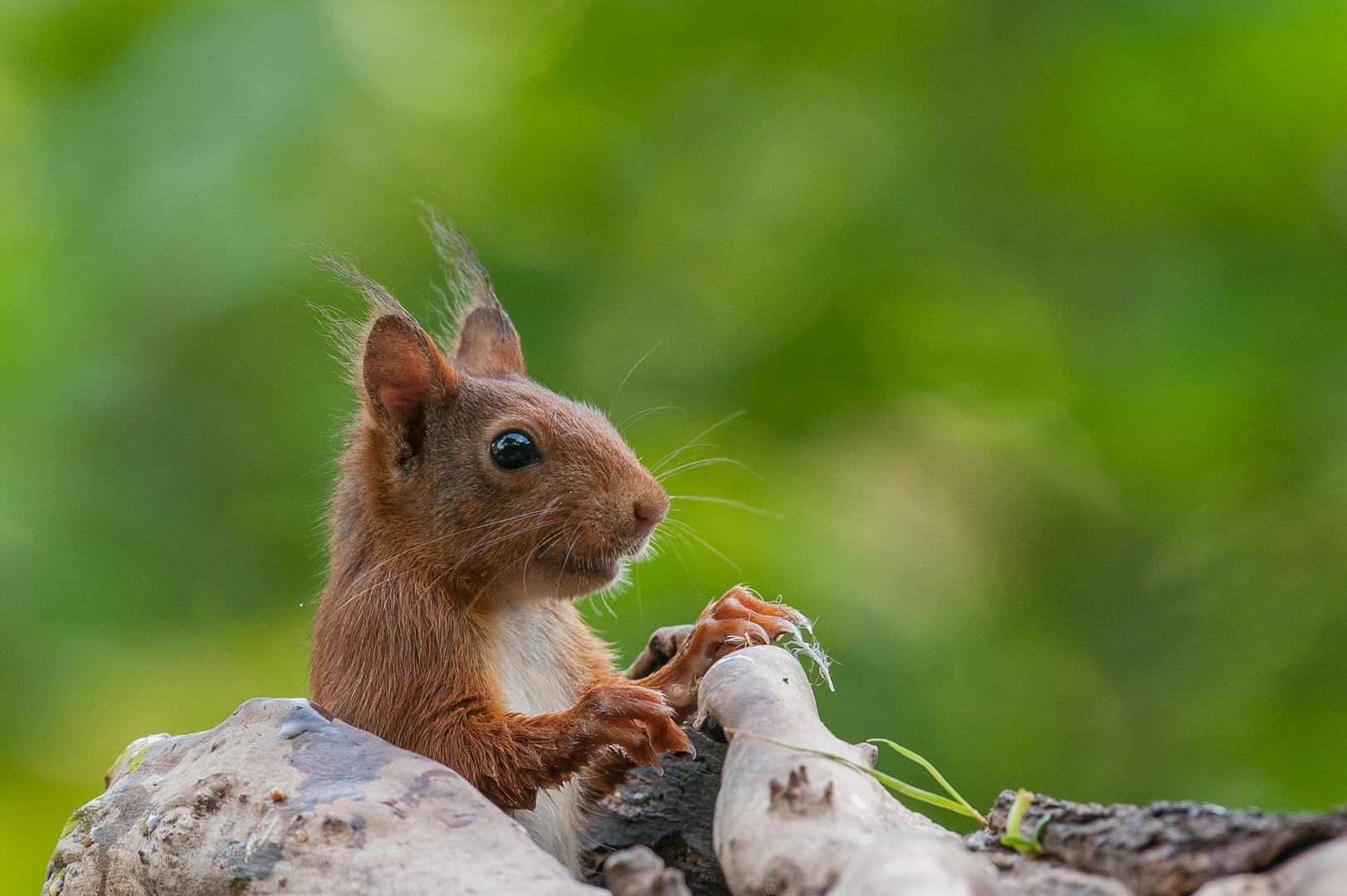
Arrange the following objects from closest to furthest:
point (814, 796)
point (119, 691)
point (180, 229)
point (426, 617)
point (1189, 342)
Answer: point (814, 796) → point (426, 617) → point (1189, 342) → point (180, 229) → point (119, 691)

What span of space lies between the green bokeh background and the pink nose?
999mm

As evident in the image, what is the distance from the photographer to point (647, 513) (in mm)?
2633

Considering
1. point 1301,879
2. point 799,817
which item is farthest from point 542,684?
point 1301,879

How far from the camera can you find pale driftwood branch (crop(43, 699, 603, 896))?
5.62ft

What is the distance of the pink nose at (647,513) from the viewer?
263 cm

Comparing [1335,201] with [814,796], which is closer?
[814,796]

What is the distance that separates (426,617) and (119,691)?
2418mm

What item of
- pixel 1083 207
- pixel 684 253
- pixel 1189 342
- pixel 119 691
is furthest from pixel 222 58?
pixel 1189 342

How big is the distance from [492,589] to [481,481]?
0.24m

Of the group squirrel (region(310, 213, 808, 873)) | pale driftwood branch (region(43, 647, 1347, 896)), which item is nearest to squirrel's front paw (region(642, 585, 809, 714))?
squirrel (region(310, 213, 808, 873))

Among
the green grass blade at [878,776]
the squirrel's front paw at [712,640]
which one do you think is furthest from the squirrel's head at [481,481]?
the green grass blade at [878,776]

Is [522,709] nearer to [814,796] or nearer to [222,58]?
[814,796]

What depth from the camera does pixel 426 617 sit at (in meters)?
2.47

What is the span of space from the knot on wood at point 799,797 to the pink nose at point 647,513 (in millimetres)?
1003
